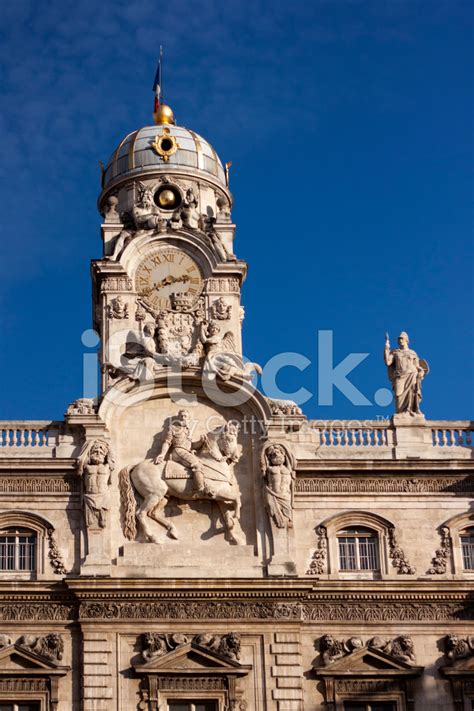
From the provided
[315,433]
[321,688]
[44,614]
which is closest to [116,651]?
[44,614]

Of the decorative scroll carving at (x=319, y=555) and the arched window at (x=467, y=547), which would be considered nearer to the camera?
the decorative scroll carving at (x=319, y=555)

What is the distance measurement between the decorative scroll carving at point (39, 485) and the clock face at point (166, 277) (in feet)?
17.4

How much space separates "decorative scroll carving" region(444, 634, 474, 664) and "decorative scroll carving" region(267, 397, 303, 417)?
21.3ft

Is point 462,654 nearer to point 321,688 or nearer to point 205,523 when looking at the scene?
point 321,688

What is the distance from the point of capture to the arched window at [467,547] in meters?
41.6

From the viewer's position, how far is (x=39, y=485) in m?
41.4

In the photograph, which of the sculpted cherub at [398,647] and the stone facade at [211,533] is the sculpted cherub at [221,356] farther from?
the sculpted cherub at [398,647]

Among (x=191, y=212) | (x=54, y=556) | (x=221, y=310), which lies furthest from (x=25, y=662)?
(x=191, y=212)

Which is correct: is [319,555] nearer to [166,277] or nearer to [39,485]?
[39,485]

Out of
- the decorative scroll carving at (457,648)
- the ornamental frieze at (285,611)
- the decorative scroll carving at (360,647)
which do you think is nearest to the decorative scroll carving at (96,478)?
the ornamental frieze at (285,611)

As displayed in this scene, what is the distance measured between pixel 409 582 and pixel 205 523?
495cm

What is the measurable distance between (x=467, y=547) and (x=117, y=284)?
35.6 feet

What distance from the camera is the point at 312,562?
41094 millimetres

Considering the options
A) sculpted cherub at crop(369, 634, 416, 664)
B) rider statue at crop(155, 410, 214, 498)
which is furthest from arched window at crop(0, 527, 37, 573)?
sculpted cherub at crop(369, 634, 416, 664)
